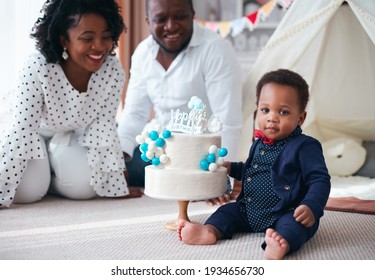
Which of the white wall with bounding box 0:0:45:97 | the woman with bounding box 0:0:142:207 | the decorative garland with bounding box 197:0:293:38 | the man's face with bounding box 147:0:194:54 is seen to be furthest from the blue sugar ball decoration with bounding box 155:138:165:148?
the decorative garland with bounding box 197:0:293:38

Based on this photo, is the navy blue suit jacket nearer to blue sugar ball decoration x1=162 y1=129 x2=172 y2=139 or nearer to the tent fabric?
blue sugar ball decoration x1=162 y1=129 x2=172 y2=139

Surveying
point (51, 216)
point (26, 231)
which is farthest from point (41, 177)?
point (26, 231)

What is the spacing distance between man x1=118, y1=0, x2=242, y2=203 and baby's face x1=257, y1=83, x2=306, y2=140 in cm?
72

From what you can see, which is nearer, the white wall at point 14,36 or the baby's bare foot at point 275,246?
the baby's bare foot at point 275,246

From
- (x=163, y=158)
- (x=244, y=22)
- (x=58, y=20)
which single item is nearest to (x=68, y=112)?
(x=58, y=20)

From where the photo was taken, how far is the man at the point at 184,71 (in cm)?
221

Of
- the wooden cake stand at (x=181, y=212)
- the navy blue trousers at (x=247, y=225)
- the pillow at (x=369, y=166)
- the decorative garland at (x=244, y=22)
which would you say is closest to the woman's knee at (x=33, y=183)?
the wooden cake stand at (x=181, y=212)

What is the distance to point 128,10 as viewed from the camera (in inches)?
137

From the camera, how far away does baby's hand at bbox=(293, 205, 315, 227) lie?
1295 millimetres

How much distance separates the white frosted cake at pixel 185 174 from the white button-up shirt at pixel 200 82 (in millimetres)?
685

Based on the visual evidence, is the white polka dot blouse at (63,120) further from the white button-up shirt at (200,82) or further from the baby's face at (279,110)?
the baby's face at (279,110)

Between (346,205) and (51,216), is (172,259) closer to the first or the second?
(51,216)
